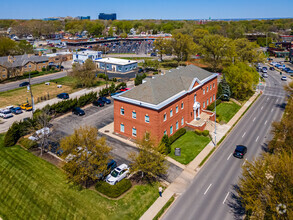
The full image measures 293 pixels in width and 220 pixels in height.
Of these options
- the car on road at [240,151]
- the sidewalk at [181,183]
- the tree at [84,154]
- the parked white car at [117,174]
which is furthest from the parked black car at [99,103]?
the car on road at [240,151]

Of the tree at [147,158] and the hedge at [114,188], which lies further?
the tree at [147,158]

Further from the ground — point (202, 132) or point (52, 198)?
point (202, 132)

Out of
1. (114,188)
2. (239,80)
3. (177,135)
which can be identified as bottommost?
(114,188)

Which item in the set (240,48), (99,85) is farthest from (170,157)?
(240,48)

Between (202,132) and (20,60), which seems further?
(20,60)

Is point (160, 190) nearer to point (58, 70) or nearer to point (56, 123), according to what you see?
point (56, 123)

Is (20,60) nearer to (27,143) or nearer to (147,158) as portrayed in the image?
(27,143)

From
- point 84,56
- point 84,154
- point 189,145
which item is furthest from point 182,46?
point 84,154

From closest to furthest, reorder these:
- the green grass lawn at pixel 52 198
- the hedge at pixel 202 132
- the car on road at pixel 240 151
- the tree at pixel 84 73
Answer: the green grass lawn at pixel 52 198 → the car on road at pixel 240 151 → the hedge at pixel 202 132 → the tree at pixel 84 73

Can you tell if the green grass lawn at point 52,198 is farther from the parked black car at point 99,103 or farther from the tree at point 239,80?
the tree at point 239,80
